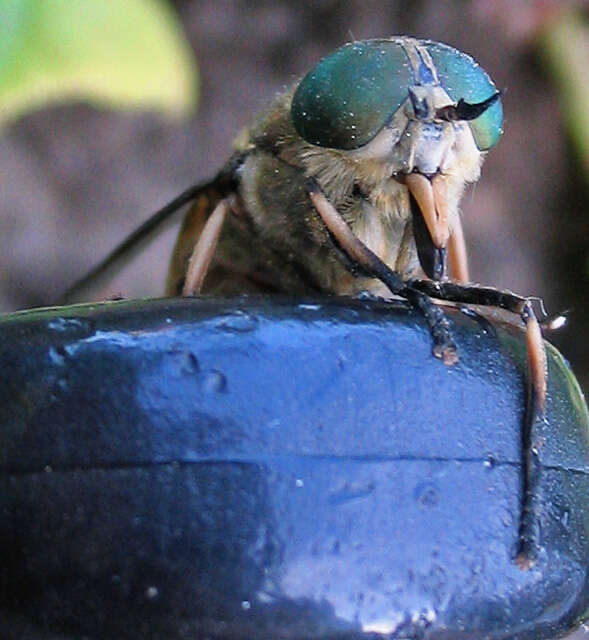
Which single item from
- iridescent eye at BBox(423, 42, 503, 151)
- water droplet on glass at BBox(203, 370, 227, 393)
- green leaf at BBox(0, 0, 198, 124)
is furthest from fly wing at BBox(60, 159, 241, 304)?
water droplet on glass at BBox(203, 370, 227, 393)

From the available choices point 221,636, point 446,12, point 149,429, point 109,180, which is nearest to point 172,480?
point 149,429

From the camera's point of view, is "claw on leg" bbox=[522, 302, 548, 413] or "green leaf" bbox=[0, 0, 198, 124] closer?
"claw on leg" bbox=[522, 302, 548, 413]

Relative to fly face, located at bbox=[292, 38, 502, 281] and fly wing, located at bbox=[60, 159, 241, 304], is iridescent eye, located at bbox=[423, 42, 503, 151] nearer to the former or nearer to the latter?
fly face, located at bbox=[292, 38, 502, 281]

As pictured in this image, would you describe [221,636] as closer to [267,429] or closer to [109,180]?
[267,429]

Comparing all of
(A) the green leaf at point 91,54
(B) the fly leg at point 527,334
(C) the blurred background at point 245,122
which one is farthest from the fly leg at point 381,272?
(C) the blurred background at point 245,122

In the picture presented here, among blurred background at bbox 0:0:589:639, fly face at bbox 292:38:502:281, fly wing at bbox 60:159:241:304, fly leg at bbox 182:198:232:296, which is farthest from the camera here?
blurred background at bbox 0:0:589:639

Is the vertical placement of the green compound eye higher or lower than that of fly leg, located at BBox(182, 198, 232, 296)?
higher

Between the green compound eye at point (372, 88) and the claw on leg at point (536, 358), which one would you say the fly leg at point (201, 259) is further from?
the claw on leg at point (536, 358)

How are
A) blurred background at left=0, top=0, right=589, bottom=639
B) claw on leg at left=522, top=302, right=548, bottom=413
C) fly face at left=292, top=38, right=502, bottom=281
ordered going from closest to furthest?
claw on leg at left=522, top=302, right=548, bottom=413, fly face at left=292, top=38, right=502, bottom=281, blurred background at left=0, top=0, right=589, bottom=639

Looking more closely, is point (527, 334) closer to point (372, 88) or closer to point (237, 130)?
point (372, 88)
